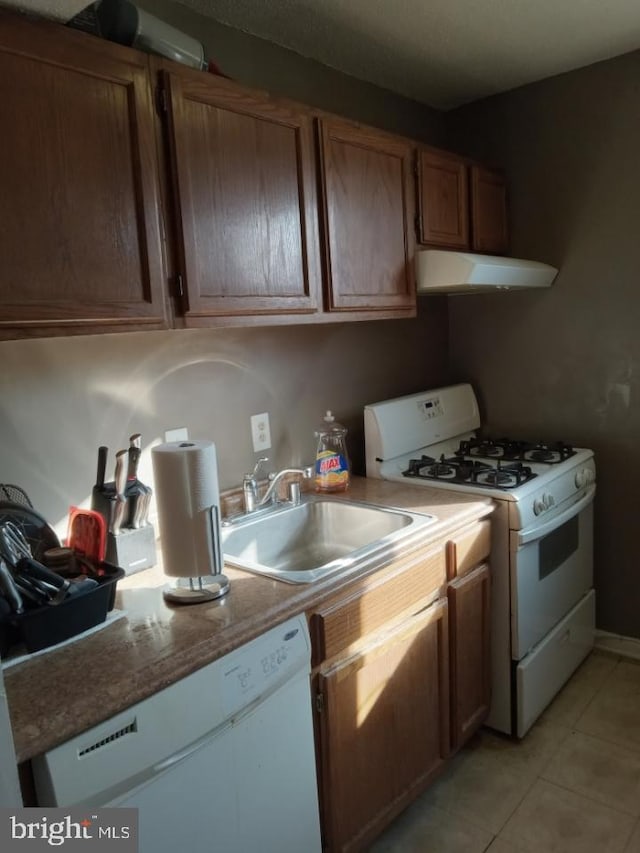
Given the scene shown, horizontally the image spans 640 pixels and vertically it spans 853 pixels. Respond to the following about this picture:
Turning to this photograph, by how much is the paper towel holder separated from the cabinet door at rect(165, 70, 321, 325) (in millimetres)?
506

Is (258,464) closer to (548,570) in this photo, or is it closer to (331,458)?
(331,458)

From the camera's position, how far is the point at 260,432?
214cm

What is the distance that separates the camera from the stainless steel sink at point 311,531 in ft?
6.18

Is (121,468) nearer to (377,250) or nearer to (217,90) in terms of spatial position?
(217,90)

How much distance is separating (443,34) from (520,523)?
1652mm

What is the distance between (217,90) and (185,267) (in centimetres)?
46

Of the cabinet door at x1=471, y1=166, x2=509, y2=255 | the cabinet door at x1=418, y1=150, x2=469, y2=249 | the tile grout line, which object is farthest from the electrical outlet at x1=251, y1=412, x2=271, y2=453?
the tile grout line

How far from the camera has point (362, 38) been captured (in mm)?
2105

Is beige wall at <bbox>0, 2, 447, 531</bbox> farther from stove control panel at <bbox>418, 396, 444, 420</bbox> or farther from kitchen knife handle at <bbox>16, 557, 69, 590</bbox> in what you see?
kitchen knife handle at <bbox>16, 557, 69, 590</bbox>

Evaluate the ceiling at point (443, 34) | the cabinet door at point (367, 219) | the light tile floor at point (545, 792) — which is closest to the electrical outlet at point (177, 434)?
the cabinet door at point (367, 219)

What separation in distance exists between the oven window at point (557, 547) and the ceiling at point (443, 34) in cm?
172

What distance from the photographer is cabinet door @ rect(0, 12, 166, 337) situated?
46.8 inches

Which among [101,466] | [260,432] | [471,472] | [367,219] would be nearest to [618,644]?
[471,472]

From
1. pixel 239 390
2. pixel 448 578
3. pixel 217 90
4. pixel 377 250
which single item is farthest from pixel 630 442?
pixel 217 90
